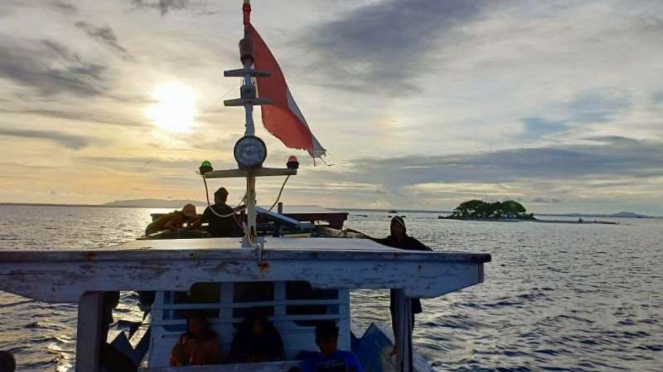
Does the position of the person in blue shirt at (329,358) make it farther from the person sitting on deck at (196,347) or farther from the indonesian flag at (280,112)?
the indonesian flag at (280,112)

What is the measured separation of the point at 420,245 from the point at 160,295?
4619 mm

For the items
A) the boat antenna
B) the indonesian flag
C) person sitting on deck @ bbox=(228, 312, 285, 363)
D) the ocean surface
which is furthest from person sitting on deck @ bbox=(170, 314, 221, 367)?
the indonesian flag

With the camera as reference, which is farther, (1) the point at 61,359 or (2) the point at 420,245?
(1) the point at 61,359

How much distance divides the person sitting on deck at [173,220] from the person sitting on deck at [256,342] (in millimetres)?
5209

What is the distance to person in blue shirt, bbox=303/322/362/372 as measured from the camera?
621 cm

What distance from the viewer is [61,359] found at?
46.1 feet

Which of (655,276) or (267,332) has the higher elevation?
(267,332)

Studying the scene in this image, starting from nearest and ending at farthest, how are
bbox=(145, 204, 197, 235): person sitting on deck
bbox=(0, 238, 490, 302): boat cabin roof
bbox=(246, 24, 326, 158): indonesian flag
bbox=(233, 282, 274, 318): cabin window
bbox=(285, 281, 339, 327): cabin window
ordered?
bbox=(0, 238, 490, 302): boat cabin roof
bbox=(233, 282, 274, 318): cabin window
bbox=(285, 281, 339, 327): cabin window
bbox=(246, 24, 326, 158): indonesian flag
bbox=(145, 204, 197, 235): person sitting on deck

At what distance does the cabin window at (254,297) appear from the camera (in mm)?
6984

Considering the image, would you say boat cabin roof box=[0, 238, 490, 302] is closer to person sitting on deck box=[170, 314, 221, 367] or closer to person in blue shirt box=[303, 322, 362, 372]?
person in blue shirt box=[303, 322, 362, 372]

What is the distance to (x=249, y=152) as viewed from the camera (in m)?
6.37

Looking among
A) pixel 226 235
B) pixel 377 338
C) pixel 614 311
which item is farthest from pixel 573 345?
pixel 226 235

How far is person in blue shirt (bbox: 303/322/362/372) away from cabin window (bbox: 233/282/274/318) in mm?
984

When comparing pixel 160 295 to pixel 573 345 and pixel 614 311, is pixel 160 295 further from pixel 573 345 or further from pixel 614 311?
pixel 614 311
